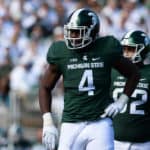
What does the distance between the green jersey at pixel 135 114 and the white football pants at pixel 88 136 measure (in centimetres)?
77

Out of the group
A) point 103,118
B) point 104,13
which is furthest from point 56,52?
point 104,13

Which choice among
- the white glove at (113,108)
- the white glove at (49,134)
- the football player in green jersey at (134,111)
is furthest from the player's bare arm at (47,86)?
the football player in green jersey at (134,111)

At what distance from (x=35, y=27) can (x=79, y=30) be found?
6.72 meters

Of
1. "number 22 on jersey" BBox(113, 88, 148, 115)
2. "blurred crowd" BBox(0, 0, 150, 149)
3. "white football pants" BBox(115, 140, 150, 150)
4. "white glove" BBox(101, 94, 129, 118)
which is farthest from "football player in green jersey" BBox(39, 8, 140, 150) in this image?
"blurred crowd" BBox(0, 0, 150, 149)

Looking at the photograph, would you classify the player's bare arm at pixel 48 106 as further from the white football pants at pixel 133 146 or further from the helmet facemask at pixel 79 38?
the white football pants at pixel 133 146

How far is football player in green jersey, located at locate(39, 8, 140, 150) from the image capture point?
5.56 m

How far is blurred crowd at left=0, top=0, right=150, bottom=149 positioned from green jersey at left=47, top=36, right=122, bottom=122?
501 centimetres

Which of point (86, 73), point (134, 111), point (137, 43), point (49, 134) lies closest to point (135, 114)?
point (134, 111)

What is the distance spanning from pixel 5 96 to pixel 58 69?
520 cm

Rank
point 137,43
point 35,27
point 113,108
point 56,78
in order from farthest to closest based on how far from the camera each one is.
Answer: point 35,27 → point 137,43 → point 56,78 → point 113,108

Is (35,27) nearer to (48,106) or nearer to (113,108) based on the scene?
(48,106)

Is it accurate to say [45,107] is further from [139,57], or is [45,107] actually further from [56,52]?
[139,57]

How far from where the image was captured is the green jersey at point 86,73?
18.2 ft

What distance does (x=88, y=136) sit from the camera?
5.58 meters
